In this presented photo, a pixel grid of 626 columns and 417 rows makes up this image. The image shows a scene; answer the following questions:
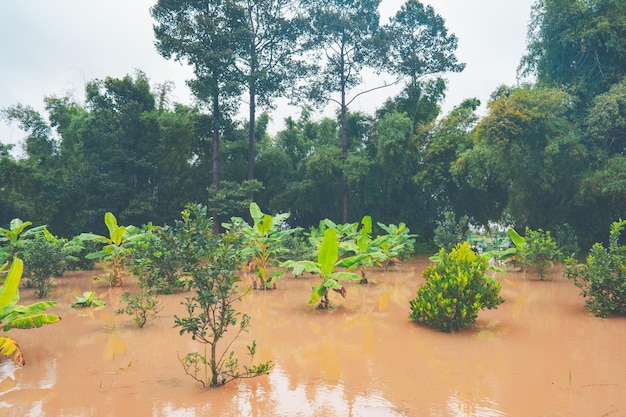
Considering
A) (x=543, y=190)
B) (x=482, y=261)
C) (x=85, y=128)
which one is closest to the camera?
(x=482, y=261)

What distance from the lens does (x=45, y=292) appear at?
9.51 meters

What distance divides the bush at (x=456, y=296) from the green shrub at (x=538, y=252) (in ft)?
18.7

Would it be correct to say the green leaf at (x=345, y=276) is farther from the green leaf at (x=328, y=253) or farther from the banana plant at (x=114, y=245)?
the banana plant at (x=114, y=245)

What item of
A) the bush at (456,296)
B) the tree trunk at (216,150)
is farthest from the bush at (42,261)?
the tree trunk at (216,150)

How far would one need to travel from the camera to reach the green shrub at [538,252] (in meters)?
11.3

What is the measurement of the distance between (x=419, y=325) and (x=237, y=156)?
Answer: 16.4 m

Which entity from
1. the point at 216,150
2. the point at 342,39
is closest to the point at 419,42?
the point at 342,39

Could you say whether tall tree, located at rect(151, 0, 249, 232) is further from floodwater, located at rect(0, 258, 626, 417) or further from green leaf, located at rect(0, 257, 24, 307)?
green leaf, located at rect(0, 257, 24, 307)

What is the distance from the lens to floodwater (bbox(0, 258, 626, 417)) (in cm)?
373

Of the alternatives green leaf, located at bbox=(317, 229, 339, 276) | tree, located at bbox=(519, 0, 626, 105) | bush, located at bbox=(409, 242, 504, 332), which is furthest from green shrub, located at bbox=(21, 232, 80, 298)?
tree, located at bbox=(519, 0, 626, 105)

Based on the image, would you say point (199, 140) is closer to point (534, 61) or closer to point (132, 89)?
point (132, 89)

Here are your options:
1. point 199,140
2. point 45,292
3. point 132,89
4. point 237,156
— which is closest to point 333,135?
point 237,156

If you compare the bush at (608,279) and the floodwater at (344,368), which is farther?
the bush at (608,279)

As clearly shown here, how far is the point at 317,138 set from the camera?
22.8 metres
